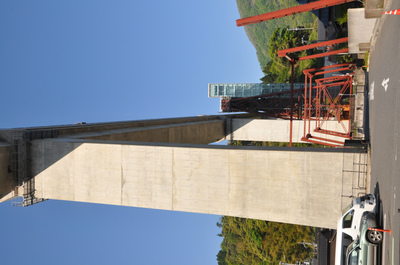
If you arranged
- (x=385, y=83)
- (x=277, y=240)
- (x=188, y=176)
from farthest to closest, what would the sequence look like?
1. (x=277, y=240)
2. (x=188, y=176)
3. (x=385, y=83)

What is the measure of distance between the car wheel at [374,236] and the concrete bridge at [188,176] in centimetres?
275

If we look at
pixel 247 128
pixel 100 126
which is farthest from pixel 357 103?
pixel 100 126

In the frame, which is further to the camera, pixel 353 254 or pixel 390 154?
pixel 353 254

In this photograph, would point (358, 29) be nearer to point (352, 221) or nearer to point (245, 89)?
point (352, 221)

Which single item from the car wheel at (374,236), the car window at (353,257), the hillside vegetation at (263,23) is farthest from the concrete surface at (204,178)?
the hillside vegetation at (263,23)

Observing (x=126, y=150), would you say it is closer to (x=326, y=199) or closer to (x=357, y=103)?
(x=326, y=199)

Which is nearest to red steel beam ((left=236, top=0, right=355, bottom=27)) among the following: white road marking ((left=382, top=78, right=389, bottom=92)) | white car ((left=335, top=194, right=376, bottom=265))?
white road marking ((left=382, top=78, right=389, bottom=92))

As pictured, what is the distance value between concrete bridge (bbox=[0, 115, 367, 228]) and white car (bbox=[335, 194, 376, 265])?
1.25m

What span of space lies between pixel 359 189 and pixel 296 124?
23.9m

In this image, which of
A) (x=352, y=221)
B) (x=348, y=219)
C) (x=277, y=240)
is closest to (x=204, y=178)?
(x=348, y=219)

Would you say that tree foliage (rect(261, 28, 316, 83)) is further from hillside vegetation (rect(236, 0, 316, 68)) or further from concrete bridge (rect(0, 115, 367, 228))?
concrete bridge (rect(0, 115, 367, 228))

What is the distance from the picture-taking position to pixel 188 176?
13.7 metres

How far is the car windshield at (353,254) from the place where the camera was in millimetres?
9938

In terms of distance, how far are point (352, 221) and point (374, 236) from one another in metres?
1.24
